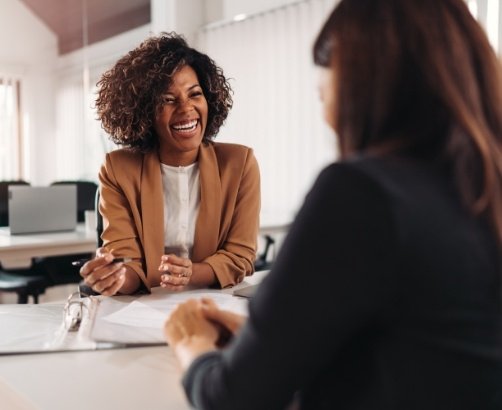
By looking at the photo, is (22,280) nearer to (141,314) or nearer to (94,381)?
(141,314)

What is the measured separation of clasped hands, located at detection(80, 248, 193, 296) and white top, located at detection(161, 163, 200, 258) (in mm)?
209

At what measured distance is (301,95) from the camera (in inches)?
161

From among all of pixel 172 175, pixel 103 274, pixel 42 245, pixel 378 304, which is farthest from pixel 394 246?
pixel 42 245

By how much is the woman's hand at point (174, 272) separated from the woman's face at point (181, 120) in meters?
0.41

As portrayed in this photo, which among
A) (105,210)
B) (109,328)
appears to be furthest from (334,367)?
(105,210)

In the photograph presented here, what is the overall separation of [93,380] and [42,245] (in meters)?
1.95

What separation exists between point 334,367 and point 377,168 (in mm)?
201

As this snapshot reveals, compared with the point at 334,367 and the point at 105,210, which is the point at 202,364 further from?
the point at 105,210

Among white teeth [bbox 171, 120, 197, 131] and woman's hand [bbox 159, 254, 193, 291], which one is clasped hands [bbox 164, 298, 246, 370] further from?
white teeth [bbox 171, 120, 197, 131]

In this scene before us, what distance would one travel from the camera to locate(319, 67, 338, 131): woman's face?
0.58 m

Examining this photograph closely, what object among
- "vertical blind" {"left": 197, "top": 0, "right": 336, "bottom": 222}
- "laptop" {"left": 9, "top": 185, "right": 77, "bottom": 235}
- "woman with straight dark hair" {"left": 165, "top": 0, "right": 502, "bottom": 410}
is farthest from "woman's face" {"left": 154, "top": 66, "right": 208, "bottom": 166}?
"vertical blind" {"left": 197, "top": 0, "right": 336, "bottom": 222}

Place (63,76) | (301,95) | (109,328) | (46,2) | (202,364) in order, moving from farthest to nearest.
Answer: (63,76)
(46,2)
(301,95)
(109,328)
(202,364)

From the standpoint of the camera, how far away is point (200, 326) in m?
0.75

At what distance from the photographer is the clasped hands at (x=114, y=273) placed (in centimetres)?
124
